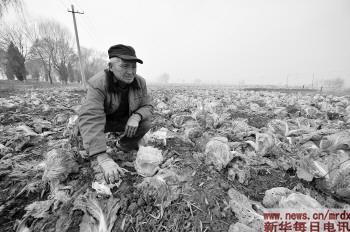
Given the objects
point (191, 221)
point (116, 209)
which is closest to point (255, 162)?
point (191, 221)

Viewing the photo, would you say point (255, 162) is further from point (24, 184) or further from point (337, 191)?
point (24, 184)

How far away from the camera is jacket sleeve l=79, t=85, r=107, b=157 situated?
2.02 m

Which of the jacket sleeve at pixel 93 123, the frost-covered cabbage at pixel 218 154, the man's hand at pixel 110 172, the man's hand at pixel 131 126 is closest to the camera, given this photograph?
the man's hand at pixel 110 172

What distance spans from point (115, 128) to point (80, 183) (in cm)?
113

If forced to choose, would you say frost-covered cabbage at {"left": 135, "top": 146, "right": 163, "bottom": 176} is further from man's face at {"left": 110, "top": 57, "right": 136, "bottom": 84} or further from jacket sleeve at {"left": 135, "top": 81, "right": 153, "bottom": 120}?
man's face at {"left": 110, "top": 57, "right": 136, "bottom": 84}

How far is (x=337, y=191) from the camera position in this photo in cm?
179

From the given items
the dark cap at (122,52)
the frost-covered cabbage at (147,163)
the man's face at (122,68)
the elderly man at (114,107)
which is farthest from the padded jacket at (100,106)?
the frost-covered cabbage at (147,163)

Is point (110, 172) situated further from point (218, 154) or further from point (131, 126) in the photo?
point (218, 154)

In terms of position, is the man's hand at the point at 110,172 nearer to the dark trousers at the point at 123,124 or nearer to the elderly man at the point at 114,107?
the elderly man at the point at 114,107

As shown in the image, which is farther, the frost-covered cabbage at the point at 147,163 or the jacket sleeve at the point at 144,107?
the jacket sleeve at the point at 144,107

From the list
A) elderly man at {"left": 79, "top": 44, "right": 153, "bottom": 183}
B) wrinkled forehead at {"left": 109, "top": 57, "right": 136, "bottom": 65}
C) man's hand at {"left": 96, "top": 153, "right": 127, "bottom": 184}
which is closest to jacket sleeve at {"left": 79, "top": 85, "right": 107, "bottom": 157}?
elderly man at {"left": 79, "top": 44, "right": 153, "bottom": 183}

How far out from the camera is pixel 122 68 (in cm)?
226

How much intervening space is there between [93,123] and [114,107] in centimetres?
58

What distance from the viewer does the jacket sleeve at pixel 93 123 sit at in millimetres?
2018
